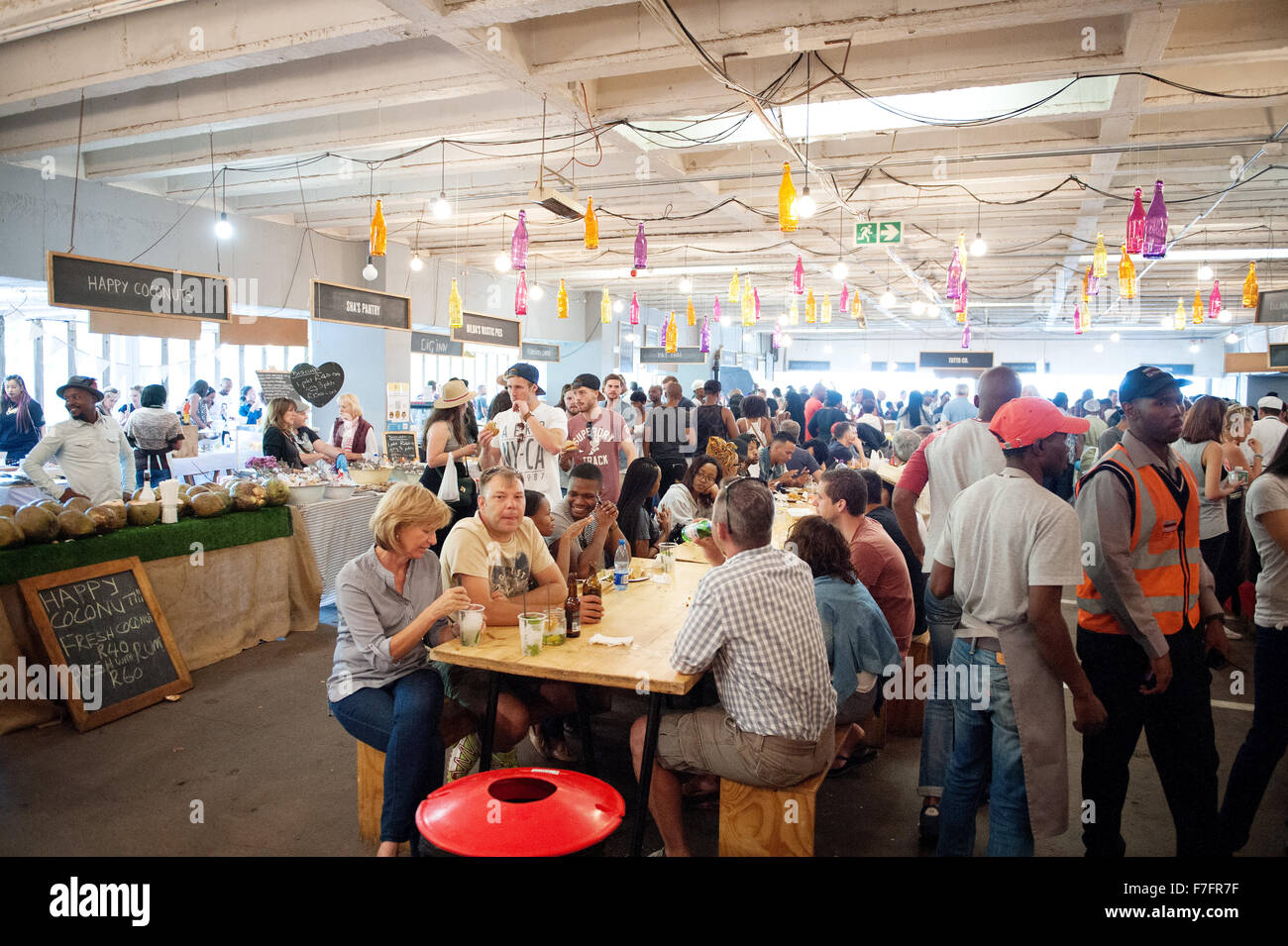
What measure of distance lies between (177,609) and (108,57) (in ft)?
12.1

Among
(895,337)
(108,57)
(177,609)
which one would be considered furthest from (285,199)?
(895,337)

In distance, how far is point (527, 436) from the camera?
5.52m

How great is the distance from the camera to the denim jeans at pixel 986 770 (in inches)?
101

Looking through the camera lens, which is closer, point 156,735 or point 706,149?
point 156,735

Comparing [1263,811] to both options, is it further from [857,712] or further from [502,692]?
[502,692]

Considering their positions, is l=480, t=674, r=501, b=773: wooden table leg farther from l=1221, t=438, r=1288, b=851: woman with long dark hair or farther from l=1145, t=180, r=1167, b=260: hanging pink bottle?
l=1145, t=180, r=1167, b=260: hanging pink bottle

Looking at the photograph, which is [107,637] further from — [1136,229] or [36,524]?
[1136,229]

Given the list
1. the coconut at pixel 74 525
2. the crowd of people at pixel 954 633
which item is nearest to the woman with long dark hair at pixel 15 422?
the coconut at pixel 74 525

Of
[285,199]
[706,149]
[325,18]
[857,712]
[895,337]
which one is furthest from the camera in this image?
[895,337]

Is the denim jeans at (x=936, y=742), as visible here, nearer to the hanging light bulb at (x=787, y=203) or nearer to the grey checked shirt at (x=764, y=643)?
the grey checked shirt at (x=764, y=643)

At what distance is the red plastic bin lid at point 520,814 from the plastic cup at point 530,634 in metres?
0.82

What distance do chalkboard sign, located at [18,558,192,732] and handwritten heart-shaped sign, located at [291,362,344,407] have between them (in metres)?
4.84

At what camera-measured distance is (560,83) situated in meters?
5.23

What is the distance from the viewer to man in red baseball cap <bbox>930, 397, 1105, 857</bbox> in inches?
96.0
